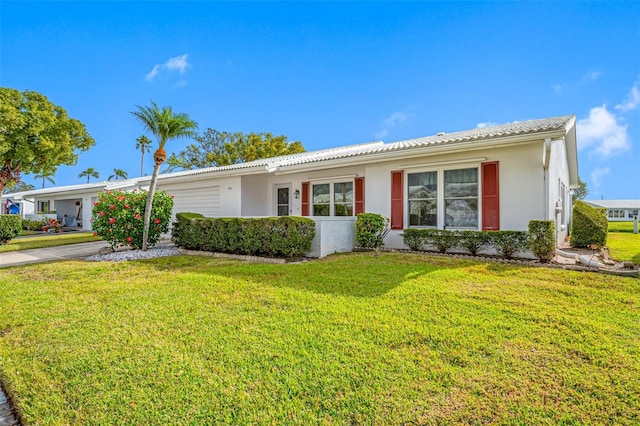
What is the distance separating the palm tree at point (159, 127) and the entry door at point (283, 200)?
4.40m

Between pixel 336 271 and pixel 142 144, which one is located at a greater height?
pixel 142 144

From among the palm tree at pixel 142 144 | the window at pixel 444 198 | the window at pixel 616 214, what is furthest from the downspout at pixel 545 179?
the window at pixel 616 214

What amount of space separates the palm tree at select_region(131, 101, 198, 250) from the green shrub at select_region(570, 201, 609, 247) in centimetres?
1361

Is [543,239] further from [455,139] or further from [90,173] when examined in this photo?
[90,173]

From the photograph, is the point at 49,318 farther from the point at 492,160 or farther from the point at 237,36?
the point at 237,36

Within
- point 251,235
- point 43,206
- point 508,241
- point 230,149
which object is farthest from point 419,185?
point 43,206

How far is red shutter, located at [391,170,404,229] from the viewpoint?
385 inches

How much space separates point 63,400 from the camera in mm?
2537

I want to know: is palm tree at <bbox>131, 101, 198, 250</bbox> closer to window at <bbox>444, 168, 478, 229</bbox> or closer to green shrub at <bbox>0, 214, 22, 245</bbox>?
green shrub at <bbox>0, 214, 22, 245</bbox>

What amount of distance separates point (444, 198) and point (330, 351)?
23.7 ft

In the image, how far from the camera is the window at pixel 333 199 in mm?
11602

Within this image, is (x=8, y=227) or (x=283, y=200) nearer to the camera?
(x=8, y=227)

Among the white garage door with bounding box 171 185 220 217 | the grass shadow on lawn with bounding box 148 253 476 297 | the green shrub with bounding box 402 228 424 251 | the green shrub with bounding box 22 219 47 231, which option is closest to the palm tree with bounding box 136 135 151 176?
the green shrub with bounding box 22 219 47 231

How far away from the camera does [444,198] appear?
9.17m
